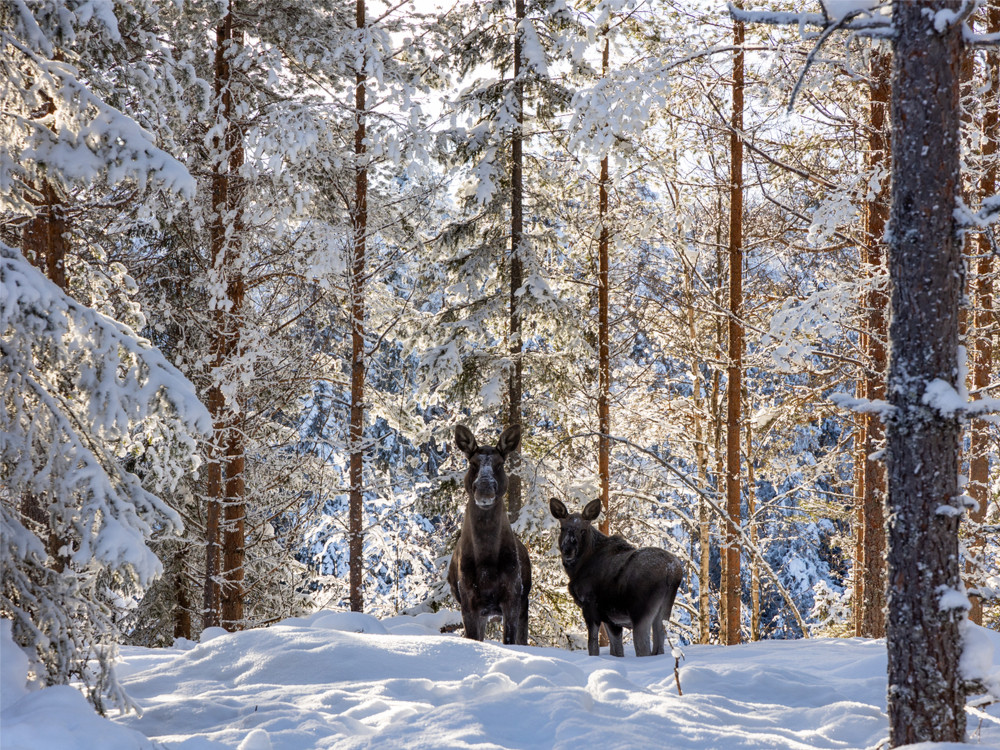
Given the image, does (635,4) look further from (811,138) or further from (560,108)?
(560,108)

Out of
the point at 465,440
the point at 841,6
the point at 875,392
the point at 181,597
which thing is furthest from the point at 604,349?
the point at 841,6

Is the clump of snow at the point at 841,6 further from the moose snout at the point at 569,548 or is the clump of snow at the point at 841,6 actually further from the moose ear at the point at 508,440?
the moose snout at the point at 569,548

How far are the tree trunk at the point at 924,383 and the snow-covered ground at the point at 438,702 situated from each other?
39 centimetres

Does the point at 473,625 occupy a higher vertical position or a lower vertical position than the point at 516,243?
lower

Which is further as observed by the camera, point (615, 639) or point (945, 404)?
point (615, 639)

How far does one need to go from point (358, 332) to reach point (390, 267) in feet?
5.16

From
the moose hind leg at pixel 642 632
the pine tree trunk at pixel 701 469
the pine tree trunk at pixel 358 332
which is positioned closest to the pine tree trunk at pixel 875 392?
the moose hind leg at pixel 642 632

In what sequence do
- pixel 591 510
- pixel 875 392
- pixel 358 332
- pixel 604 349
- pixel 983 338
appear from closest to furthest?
pixel 591 510 < pixel 875 392 < pixel 983 338 < pixel 358 332 < pixel 604 349

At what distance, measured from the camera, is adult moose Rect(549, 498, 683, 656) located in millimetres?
8805

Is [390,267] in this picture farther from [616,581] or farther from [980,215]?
[980,215]

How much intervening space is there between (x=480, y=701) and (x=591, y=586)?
169 inches

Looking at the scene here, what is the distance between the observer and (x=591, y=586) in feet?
30.6

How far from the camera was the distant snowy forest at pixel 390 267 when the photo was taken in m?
5.29

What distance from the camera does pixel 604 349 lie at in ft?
53.5
